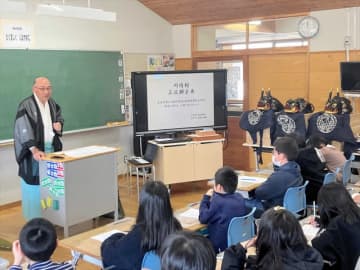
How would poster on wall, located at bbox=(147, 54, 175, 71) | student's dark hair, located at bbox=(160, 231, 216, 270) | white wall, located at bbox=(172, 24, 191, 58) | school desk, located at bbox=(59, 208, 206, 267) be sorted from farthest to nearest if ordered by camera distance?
white wall, located at bbox=(172, 24, 191, 58)
poster on wall, located at bbox=(147, 54, 175, 71)
school desk, located at bbox=(59, 208, 206, 267)
student's dark hair, located at bbox=(160, 231, 216, 270)

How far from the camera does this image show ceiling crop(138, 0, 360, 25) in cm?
680

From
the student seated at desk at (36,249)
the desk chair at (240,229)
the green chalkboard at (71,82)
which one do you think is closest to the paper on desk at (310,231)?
the desk chair at (240,229)

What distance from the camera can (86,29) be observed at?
707cm

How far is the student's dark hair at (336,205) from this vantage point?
2.53m

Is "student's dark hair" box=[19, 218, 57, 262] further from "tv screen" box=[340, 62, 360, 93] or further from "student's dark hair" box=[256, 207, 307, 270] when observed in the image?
"tv screen" box=[340, 62, 360, 93]

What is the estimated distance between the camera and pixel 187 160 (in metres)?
6.64

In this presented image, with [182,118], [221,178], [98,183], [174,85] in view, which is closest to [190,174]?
[182,118]

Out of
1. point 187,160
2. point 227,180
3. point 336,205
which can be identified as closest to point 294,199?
point 227,180

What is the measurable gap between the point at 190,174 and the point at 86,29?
2.66 m

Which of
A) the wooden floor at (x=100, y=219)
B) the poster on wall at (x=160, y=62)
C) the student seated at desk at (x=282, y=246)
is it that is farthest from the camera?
the poster on wall at (x=160, y=62)

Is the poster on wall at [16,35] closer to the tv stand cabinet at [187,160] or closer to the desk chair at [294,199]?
the tv stand cabinet at [187,160]

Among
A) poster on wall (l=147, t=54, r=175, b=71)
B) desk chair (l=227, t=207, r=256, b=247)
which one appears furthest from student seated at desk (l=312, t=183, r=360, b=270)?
poster on wall (l=147, t=54, r=175, b=71)

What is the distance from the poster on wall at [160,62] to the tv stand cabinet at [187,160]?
1.98m

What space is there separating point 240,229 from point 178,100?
Result: 380 cm
